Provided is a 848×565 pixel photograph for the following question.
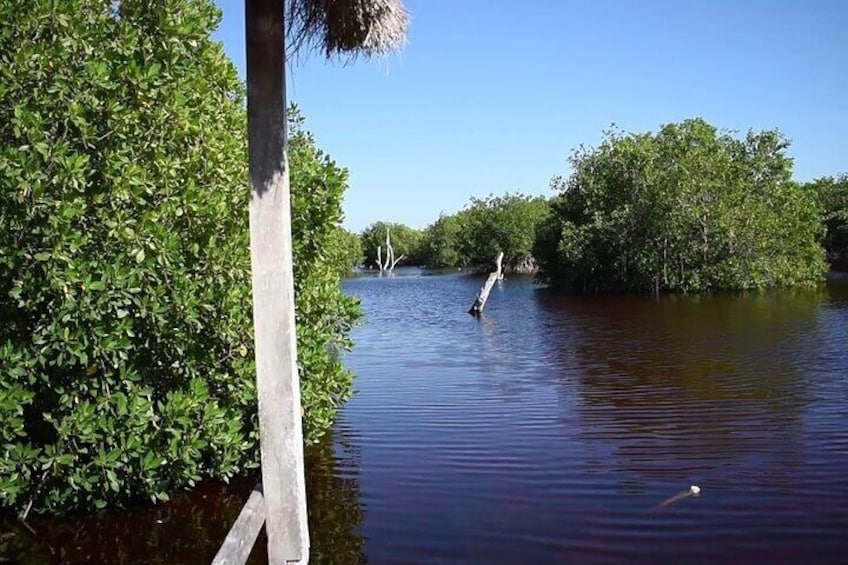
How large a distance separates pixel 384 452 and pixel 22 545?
4402mm

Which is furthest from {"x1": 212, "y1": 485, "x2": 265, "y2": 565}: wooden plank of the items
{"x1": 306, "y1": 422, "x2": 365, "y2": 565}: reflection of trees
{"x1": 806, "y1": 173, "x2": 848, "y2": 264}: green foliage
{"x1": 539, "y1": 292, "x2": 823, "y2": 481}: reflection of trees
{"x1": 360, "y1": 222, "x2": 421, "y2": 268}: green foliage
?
{"x1": 360, "y1": 222, "x2": 421, "y2": 268}: green foliage

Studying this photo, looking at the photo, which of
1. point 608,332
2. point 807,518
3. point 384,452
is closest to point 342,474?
point 384,452

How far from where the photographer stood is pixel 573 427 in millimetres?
11508

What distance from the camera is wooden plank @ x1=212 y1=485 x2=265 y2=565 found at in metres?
5.23

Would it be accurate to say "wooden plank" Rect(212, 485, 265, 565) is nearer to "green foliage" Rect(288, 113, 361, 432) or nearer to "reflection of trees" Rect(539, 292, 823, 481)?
"green foliage" Rect(288, 113, 361, 432)

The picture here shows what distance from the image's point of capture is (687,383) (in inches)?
576

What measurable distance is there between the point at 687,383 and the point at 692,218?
26.9 metres

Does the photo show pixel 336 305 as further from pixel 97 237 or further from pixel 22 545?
pixel 22 545

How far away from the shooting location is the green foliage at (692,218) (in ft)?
131

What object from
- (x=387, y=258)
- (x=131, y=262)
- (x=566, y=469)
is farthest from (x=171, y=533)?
(x=387, y=258)

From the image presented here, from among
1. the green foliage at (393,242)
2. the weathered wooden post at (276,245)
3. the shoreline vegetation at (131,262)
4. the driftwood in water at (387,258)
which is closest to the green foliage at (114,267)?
the shoreline vegetation at (131,262)

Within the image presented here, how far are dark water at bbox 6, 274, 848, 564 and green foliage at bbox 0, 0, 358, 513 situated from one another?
2.92ft

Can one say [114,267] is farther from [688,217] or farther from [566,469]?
[688,217]

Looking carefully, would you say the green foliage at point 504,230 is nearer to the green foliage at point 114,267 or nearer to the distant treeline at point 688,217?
the distant treeline at point 688,217
